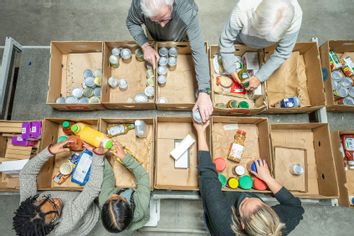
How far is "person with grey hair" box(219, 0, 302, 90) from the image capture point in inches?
62.3

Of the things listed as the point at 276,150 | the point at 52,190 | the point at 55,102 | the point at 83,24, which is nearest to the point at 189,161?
the point at 276,150

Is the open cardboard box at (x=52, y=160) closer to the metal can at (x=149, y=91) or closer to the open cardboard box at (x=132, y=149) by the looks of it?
the open cardboard box at (x=132, y=149)

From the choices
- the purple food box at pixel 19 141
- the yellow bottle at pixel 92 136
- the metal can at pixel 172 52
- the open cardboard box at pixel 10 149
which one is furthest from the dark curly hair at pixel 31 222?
the metal can at pixel 172 52

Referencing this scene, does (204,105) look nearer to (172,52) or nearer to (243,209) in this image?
(172,52)

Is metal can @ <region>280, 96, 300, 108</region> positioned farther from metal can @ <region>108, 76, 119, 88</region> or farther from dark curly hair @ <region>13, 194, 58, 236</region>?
dark curly hair @ <region>13, 194, 58, 236</region>

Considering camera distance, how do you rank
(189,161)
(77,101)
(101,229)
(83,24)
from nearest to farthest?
(189,161) → (77,101) → (101,229) → (83,24)

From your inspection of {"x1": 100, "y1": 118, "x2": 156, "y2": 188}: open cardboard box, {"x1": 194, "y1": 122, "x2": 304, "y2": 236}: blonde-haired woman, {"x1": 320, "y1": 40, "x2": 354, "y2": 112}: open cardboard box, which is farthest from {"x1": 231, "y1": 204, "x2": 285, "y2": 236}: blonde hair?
{"x1": 320, "y1": 40, "x2": 354, "y2": 112}: open cardboard box

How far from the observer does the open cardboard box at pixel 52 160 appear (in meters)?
1.96

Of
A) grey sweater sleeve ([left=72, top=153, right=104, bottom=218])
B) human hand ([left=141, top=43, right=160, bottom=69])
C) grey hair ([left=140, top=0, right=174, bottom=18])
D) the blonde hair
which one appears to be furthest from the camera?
human hand ([left=141, top=43, right=160, bottom=69])

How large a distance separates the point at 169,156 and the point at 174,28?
103cm

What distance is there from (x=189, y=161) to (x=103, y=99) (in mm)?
892

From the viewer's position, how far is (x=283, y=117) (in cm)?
233

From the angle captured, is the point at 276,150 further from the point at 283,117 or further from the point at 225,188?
the point at 225,188

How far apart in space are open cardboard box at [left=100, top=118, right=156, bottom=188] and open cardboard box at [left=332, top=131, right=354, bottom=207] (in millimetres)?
1561
